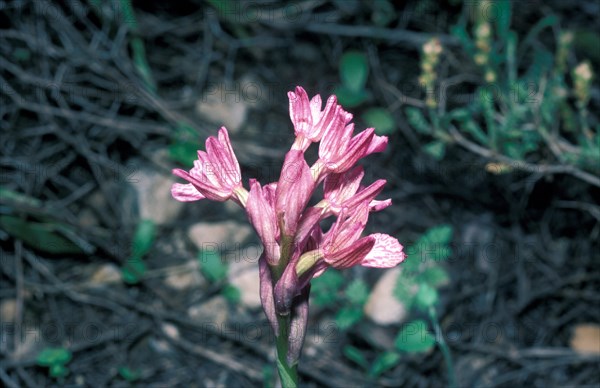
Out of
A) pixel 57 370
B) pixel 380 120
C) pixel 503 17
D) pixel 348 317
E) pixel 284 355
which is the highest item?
pixel 503 17

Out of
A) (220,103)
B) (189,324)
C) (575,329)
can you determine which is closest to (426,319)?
(575,329)

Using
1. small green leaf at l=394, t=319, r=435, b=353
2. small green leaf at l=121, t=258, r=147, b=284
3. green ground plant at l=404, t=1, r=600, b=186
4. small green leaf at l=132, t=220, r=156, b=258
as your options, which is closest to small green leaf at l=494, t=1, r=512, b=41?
green ground plant at l=404, t=1, r=600, b=186

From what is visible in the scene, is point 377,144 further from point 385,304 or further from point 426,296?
point 385,304

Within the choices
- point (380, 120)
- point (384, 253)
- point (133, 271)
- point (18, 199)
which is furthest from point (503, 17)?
point (18, 199)

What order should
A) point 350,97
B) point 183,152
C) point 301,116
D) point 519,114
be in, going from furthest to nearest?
point 350,97
point 183,152
point 519,114
point 301,116

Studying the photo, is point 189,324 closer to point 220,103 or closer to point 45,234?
point 45,234

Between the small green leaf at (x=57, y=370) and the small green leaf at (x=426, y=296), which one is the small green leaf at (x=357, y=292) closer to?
the small green leaf at (x=426, y=296)

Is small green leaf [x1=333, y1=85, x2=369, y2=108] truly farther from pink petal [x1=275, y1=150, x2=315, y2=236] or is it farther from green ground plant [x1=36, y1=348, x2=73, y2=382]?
pink petal [x1=275, y1=150, x2=315, y2=236]

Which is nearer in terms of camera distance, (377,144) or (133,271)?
(377,144)
